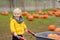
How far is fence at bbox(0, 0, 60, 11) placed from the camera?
1751cm

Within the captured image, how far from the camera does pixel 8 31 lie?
28.0 ft

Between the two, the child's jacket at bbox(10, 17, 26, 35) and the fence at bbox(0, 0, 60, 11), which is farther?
the fence at bbox(0, 0, 60, 11)

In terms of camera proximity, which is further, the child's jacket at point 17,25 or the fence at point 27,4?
the fence at point 27,4

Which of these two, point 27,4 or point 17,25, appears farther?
point 27,4

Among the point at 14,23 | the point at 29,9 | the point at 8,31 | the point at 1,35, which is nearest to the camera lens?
the point at 14,23

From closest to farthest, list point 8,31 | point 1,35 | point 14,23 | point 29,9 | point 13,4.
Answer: point 14,23 < point 1,35 < point 8,31 < point 13,4 < point 29,9

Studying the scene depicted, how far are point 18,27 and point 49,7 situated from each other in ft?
53.7

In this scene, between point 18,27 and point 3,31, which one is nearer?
point 18,27

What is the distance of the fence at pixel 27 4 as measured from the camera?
17506mm

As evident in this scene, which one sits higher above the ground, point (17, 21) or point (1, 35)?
point (17, 21)

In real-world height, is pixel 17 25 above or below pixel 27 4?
below

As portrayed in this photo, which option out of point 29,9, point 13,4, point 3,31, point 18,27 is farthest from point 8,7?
point 18,27

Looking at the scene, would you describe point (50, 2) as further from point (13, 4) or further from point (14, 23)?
point (14, 23)

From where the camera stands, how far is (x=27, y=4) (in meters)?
18.8
